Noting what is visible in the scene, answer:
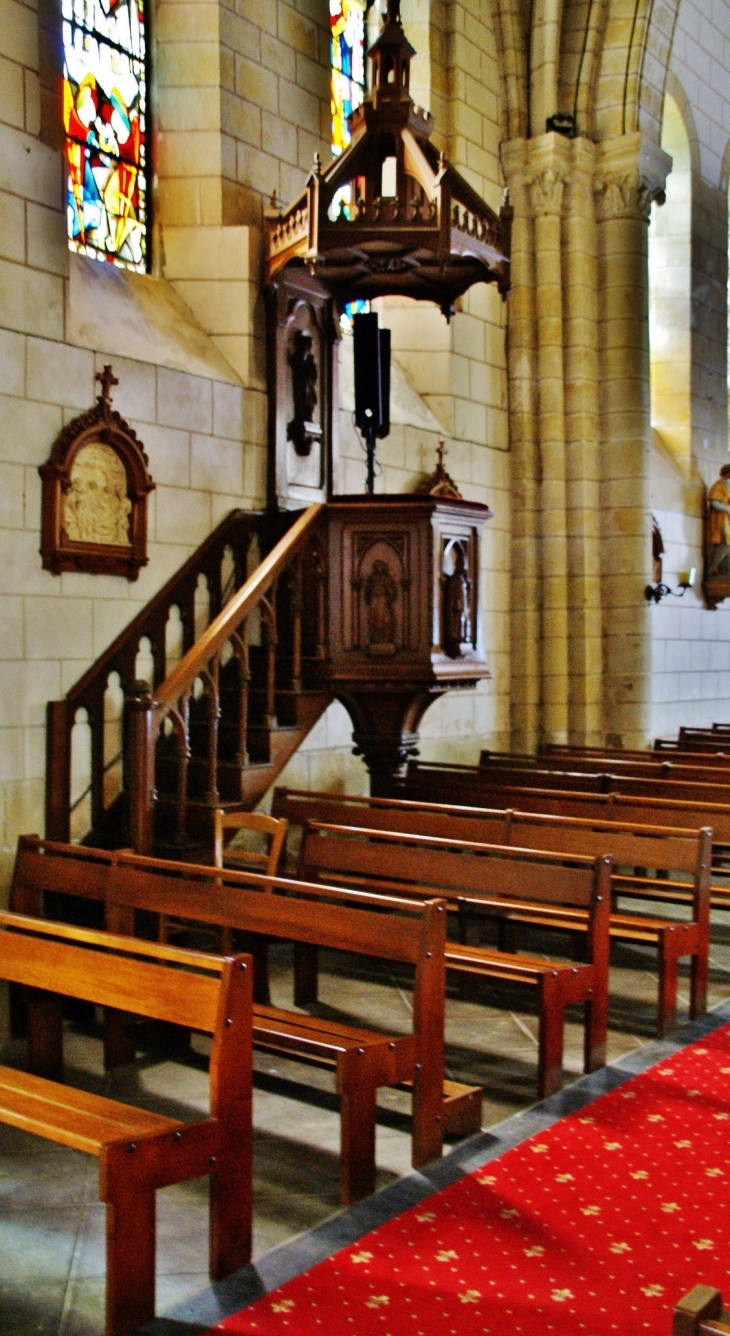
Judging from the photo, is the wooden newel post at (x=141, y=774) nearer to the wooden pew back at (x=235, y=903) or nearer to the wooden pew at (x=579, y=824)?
the wooden pew back at (x=235, y=903)

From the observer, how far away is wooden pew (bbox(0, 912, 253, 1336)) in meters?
2.47

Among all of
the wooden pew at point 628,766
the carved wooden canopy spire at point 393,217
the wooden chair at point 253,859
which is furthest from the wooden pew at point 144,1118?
the carved wooden canopy spire at point 393,217

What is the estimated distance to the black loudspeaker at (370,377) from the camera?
699cm

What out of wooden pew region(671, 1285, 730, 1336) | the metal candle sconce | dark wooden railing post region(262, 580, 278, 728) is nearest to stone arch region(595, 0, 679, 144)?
the metal candle sconce

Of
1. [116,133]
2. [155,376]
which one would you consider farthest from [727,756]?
[116,133]

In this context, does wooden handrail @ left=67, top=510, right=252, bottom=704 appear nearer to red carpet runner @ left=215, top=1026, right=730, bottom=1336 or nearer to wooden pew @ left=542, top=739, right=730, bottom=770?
wooden pew @ left=542, top=739, right=730, bottom=770

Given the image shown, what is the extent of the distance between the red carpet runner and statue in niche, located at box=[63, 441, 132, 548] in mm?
3756

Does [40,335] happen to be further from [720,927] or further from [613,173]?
[613,173]

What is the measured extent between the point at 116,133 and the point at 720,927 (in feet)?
18.6

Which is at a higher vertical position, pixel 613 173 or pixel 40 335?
pixel 613 173

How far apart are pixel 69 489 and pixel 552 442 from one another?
4.97 m

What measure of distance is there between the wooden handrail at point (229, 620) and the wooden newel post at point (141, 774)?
0.08 m

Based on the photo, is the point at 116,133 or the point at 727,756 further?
the point at 727,756

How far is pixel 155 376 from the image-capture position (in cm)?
654
